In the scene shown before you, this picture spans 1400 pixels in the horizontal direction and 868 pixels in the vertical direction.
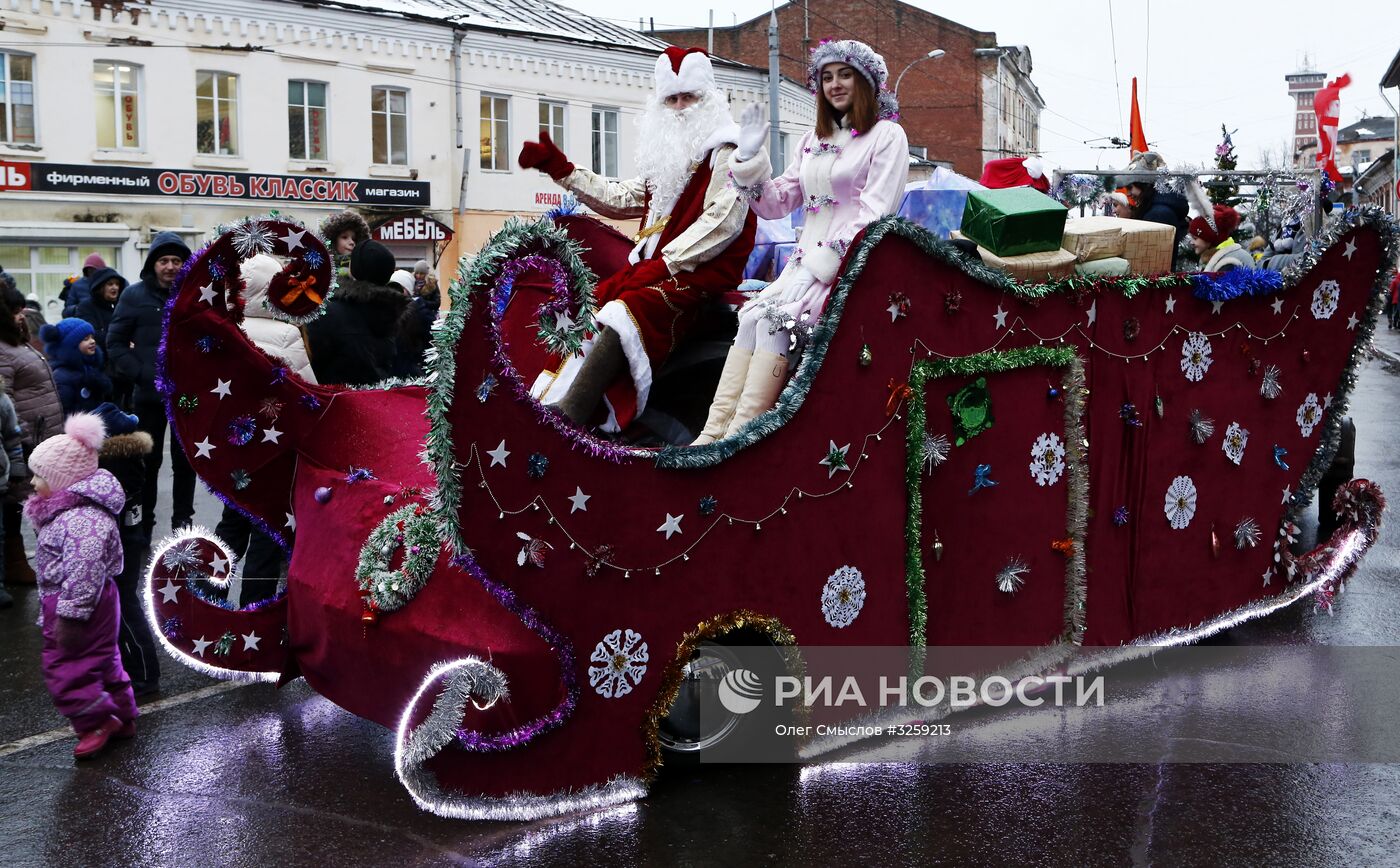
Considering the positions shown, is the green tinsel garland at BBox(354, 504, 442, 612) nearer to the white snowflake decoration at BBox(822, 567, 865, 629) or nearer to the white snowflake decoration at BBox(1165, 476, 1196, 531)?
the white snowflake decoration at BBox(822, 567, 865, 629)

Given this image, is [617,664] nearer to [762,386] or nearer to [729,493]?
[729,493]

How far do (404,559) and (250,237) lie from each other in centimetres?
157

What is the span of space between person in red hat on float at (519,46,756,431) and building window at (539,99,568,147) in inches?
922

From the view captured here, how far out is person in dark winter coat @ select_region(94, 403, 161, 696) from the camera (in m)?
6.16

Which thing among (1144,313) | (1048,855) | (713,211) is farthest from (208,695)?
(1144,313)

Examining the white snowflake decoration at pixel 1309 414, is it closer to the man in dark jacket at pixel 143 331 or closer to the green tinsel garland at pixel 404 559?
the green tinsel garland at pixel 404 559

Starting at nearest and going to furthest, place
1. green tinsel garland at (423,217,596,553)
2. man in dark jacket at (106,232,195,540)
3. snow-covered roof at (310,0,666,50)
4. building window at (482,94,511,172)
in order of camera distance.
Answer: green tinsel garland at (423,217,596,553) < man in dark jacket at (106,232,195,540) < snow-covered roof at (310,0,666,50) < building window at (482,94,511,172)

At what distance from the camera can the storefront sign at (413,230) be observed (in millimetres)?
27047

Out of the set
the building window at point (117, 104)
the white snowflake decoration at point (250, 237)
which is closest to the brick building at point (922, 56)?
the building window at point (117, 104)

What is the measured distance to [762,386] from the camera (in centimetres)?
511

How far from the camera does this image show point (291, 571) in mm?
5191

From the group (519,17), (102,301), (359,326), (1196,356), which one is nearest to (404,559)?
(359,326)

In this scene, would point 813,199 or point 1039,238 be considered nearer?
point 813,199

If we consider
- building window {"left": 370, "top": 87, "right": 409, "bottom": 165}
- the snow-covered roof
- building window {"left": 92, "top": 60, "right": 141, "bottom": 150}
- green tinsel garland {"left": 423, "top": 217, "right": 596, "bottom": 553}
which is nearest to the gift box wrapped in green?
green tinsel garland {"left": 423, "top": 217, "right": 596, "bottom": 553}
